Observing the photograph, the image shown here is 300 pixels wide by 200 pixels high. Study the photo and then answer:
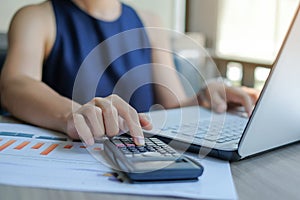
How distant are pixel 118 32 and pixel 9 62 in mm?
363

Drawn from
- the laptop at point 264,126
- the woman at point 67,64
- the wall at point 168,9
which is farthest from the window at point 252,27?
the laptop at point 264,126

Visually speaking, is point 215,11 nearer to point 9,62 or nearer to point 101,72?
point 101,72

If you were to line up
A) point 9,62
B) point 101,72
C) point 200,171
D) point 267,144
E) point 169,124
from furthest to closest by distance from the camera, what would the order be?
point 101,72
point 9,62
point 169,124
point 267,144
point 200,171

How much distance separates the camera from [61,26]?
1.04m

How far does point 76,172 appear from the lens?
45 centimetres

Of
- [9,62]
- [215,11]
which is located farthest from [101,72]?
[215,11]

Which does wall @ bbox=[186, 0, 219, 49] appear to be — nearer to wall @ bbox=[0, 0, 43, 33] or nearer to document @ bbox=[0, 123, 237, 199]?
wall @ bbox=[0, 0, 43, 33]

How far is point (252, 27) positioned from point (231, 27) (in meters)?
0.19

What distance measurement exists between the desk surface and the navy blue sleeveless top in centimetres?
49

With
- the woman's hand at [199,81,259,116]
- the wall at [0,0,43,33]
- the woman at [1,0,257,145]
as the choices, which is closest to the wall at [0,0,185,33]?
the wall at [0,0,43,33]

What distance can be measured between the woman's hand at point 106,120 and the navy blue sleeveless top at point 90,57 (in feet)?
1.36

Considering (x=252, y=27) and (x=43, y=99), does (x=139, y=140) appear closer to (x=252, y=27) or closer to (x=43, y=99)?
(x=43, y=99)

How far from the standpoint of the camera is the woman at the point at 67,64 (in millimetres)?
696

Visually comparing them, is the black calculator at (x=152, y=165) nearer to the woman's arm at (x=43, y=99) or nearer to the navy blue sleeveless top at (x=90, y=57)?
the woman's arm at (x=43, y=99)
